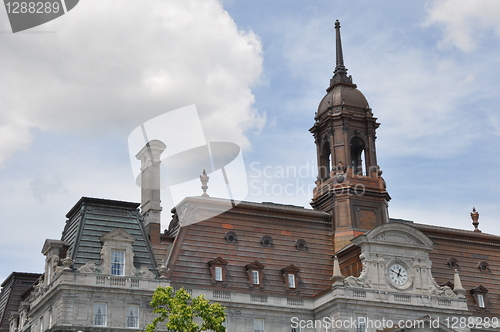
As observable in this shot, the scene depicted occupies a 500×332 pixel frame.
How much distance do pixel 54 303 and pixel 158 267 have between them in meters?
8.47

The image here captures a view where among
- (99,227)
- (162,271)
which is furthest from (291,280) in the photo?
(99,227)

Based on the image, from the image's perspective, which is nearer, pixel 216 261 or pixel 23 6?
pixel 23 6

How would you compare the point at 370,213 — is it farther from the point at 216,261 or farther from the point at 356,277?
the point at 216,261

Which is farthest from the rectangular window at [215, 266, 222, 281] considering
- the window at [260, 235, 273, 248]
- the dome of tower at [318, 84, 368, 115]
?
the dome of tower at [318, 84, 368, 115]

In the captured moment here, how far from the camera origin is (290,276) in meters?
70.2

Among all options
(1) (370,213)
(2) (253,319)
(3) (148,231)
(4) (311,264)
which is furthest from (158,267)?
(1) (370,213)

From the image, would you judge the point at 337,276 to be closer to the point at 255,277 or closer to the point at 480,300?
the point at 255,277

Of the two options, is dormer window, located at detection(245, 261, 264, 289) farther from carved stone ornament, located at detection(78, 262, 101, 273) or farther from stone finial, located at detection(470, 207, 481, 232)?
stone finial, located at detection(470, 207, 481, 232)

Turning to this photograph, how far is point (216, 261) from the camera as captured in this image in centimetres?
6762

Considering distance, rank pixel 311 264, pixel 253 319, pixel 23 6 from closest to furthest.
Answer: pixel 23 6
pixel 253 319
pixel 311 264

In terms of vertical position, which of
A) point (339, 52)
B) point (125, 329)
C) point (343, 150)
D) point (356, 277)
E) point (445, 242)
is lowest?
point (125, 329)

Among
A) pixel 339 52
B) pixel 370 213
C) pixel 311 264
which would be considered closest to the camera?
pixel 311 264

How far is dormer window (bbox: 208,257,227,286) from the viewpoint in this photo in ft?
220

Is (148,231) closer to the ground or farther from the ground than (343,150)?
closer to the ground
